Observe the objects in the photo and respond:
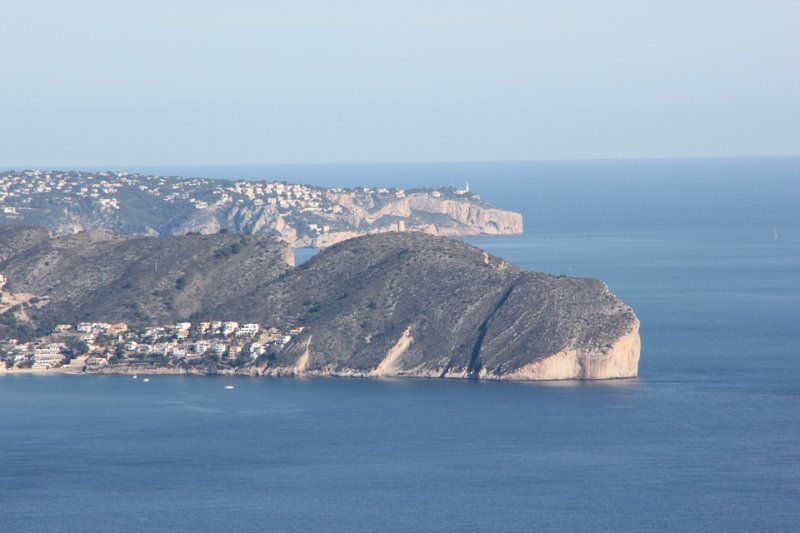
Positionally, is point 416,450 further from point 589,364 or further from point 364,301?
point 364,301

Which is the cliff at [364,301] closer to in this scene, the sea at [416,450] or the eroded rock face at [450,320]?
the eroded rock face at [450,320]

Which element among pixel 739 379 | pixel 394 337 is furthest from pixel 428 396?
pixel 739 379

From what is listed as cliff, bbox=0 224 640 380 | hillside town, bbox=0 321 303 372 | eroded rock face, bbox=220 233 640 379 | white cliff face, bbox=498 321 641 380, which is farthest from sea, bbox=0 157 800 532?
hillside town, bbox=0 321 303 372

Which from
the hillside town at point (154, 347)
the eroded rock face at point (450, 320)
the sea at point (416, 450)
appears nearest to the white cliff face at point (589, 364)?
the eroded rock face at point (450, 320)

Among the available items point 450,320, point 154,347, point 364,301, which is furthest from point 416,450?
point 154,347

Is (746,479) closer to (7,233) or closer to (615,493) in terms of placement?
(615,493)
